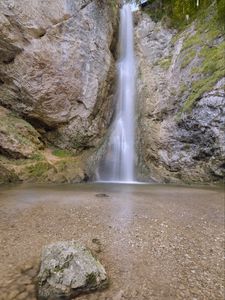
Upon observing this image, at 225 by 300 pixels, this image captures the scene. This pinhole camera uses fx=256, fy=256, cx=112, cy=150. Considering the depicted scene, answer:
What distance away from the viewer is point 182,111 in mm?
12172

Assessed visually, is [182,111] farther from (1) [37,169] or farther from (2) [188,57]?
(1) [37,169]

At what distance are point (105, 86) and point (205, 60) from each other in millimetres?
5926

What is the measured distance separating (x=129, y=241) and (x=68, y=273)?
148cm

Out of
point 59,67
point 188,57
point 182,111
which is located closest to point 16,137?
point 59,67

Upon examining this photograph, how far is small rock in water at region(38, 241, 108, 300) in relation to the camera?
2598 mm

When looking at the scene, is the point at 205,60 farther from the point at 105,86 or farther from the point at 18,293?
the point at 18,293

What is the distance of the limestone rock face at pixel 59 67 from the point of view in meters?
12.8

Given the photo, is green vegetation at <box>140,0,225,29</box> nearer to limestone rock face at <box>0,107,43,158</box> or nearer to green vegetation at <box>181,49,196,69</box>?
green vegetation at <box>181,49,196,69</box>

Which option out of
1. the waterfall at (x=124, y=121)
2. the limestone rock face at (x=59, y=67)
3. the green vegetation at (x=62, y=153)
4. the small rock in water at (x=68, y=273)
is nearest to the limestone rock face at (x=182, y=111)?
the waterfall at (x=124, y=121)

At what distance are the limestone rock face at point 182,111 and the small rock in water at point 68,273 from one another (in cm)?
903

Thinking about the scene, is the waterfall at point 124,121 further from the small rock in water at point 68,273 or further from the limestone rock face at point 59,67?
the small rock in water at point 68,273

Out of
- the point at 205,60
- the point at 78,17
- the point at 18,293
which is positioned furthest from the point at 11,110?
the point at 18,293

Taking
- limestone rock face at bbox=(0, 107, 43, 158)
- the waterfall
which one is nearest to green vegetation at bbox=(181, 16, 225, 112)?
the waterfall

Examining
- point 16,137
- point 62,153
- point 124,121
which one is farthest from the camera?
point 124,121
